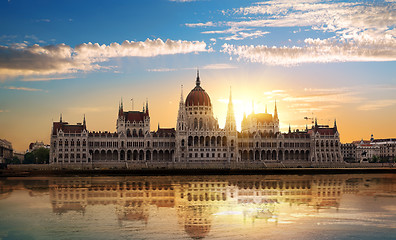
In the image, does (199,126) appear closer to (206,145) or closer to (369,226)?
(206,145)

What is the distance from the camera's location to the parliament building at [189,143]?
136875mm

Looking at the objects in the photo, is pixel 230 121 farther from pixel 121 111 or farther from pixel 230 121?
pixel 121 111

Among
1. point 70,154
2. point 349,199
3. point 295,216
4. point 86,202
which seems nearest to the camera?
point 295,216

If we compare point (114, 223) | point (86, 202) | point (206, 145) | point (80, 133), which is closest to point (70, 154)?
point (80, 133)

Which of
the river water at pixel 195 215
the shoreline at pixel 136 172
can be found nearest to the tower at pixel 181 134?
the shoreline at pixel 136 172

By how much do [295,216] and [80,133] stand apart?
110m

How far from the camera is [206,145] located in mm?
143500

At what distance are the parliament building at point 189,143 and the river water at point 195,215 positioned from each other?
80.9m

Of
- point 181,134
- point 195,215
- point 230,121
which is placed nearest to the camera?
point 195,215

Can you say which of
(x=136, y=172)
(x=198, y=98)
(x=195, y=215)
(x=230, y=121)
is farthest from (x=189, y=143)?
(x=195, y=215)

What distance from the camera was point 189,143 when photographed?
467 ft

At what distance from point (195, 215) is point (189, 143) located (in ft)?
348

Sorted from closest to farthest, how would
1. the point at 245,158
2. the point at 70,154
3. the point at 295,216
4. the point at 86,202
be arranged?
the point at 295,216 → the point at 86,202 → the point at 70,154 → the point at 245,158

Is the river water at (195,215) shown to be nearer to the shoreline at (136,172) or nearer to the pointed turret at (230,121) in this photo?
the shoreline at (136,172)
